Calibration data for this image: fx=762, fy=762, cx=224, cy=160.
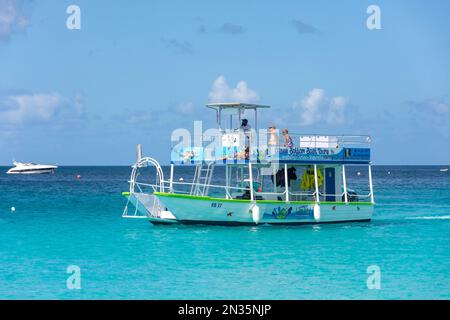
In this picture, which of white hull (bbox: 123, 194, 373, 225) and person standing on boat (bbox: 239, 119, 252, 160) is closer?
white hull (bbox: 123, 194, 373, 225)

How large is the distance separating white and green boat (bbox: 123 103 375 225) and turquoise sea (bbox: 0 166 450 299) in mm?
701

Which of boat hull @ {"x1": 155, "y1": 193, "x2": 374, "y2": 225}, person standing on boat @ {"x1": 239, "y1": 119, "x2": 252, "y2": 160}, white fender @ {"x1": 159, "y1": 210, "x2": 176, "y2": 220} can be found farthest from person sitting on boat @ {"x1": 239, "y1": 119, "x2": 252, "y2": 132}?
white fender @ {"x1": 159, "y1": 210, "x2": 176, "y2": 220}

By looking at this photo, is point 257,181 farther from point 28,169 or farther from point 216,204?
point 28,169

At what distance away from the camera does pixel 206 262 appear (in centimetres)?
2497

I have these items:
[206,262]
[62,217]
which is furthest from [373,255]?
[62,217]

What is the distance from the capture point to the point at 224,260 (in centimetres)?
2530

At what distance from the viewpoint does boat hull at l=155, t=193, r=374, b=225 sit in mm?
31391

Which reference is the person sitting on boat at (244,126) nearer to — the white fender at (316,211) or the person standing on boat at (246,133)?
the person standing on boat at (246,133)

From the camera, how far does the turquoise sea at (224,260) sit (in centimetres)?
2050

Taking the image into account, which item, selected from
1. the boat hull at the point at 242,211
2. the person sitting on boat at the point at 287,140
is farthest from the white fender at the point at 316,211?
the person sitting on boat at the point at 287,140

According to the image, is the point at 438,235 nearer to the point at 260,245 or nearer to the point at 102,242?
the point at 260,245
